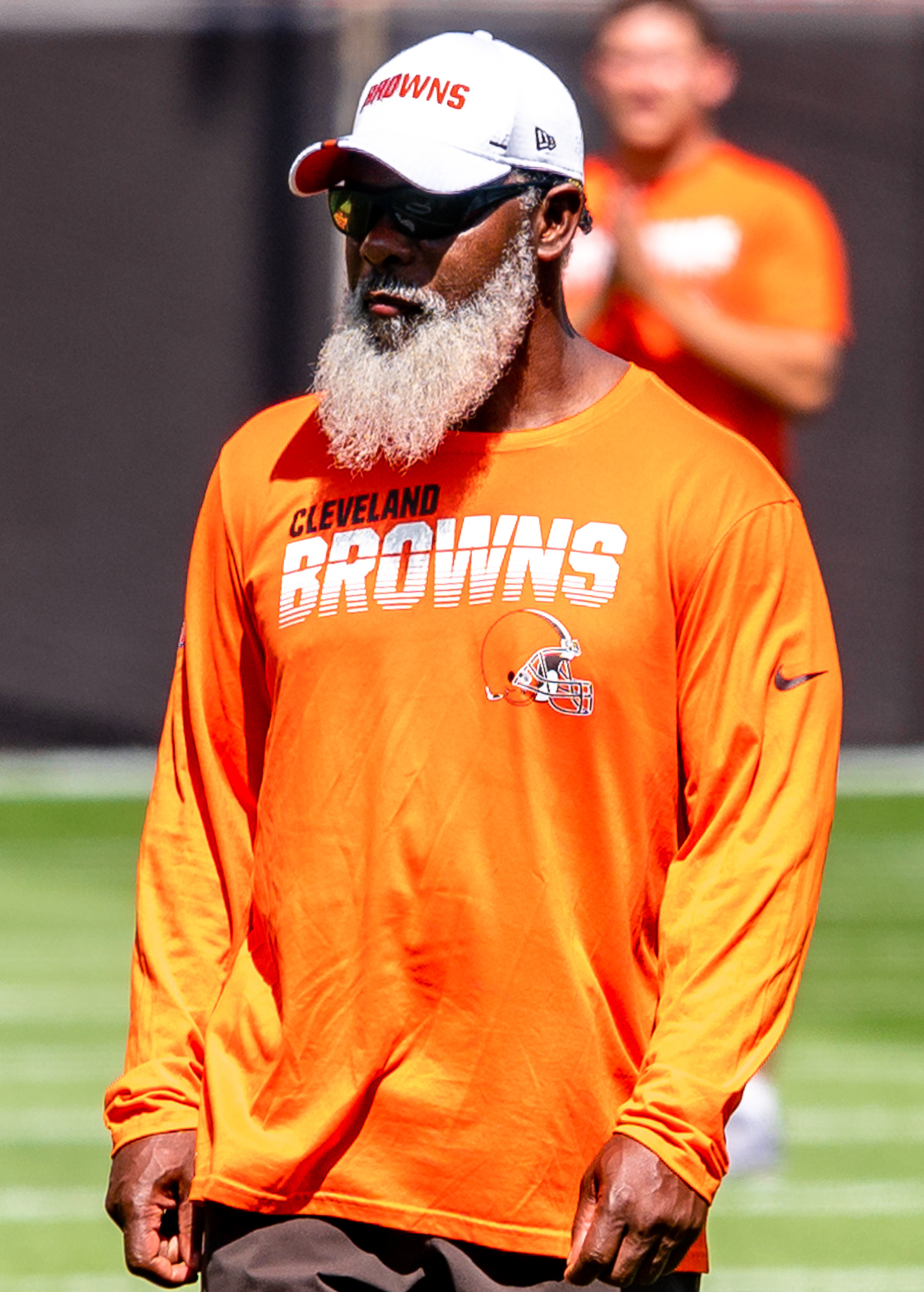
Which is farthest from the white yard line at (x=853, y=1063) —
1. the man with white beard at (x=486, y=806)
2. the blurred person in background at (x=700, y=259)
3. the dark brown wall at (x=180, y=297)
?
the dark brown wall at (x=180, y=297)

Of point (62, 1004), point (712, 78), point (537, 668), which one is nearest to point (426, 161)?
point (537, 668)

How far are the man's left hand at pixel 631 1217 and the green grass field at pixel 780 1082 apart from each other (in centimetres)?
322

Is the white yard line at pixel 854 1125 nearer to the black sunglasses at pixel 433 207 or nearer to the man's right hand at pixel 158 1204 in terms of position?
the man's right hand at pixel 158 1204

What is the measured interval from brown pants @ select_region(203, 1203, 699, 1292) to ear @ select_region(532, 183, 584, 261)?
130 cm

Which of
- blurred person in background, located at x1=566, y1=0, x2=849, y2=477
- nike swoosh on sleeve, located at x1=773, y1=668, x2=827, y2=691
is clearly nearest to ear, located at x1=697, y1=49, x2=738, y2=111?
blurred person in background, located at x1=566, y1=0, x2=849, y2=477

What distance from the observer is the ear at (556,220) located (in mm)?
3352

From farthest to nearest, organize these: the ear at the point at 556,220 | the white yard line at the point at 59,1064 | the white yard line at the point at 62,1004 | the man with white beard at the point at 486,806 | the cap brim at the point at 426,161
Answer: the white yard line at the point at 62,1004 → the white yard line at the point at 59,1064 → the ear at the point at 556,220 → the cap brim at the point at 426,161 → the man with white beard at the point at 486,806

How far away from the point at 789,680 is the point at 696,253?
155 inches

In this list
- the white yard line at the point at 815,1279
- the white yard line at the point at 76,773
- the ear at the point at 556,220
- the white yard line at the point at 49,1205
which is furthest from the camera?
the white yard line at the point at 76,773

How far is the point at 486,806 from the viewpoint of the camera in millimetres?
3119

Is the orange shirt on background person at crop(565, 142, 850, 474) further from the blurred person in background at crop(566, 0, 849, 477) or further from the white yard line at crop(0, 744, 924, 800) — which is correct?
the white yard line at crop(0, 744, 924, 800)

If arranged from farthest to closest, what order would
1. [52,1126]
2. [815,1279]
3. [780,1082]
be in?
[780,1082]
[52,1126]
[815,1279]

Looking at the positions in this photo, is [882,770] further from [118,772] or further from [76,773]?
[76,773]

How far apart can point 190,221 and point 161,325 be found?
28.4 inches
